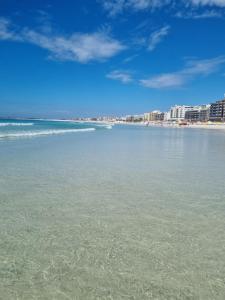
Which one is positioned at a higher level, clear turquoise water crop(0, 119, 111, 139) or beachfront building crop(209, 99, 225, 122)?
beachfront building crop(209, 99, 225, 122)

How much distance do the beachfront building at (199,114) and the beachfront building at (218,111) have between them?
7.71 m

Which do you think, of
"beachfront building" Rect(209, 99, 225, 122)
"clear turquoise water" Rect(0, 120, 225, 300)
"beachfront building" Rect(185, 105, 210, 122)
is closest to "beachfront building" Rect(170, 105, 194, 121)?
"beachfront building" Rect(185, 105, 210, 122)

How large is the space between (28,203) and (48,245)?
5.79 feet

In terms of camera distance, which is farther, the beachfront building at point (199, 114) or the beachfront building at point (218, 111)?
the beachfront building at point (199, 114)

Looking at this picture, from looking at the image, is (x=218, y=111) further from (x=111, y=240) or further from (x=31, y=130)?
(x=111, y=240)

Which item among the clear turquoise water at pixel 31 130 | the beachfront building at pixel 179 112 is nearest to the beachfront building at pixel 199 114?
the beachfront building at pixel 179 112

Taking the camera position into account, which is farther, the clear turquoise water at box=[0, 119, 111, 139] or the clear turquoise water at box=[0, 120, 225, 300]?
the clear turquoise water at box=[0, 119, 111, 139]

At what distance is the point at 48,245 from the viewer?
10.3ft

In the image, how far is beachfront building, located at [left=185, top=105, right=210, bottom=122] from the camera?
154550 mm

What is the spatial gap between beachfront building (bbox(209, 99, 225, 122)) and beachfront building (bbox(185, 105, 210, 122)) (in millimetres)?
7706

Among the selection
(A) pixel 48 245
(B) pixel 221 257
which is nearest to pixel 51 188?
(A) pixel 48 245

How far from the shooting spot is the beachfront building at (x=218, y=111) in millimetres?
131375

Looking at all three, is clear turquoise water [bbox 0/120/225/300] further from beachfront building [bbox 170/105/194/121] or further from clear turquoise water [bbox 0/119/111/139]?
beachfront building [bbox 170/105/194/121]

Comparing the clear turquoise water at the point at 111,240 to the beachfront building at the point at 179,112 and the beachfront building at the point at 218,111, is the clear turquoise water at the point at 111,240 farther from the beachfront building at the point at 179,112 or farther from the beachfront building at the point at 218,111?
the beachfront building at the point at 179,112
